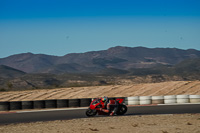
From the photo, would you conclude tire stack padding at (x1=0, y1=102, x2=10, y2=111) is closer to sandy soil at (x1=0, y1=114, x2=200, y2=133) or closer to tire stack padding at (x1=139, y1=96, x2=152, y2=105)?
Answer: sandy soil at (x1=0, y1=114, x2=200, y2=133)

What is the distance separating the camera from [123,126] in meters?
15.0

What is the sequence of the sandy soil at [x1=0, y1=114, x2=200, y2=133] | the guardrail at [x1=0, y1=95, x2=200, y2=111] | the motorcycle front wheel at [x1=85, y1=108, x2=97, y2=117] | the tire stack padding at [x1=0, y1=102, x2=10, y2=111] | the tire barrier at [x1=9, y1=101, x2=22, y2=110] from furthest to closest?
the guardrail at [x1=0, y1=95, x2=200, y2=111] < the tire barrier at [x1=9, y1=101, x2=22, y2=110] < the tire stack padding at [x1=0, y1=102, x2=10, y2=111] < the motorcycle front wheel at [x1=85, y1=108, x2=97, y2=117] < the sandy soil at [x1=0, y1=114, x2=200, y2=133]

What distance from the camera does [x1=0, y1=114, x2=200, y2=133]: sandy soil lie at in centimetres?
1397

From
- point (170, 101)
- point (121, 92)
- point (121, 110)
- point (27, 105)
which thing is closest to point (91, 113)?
point (121, 110)

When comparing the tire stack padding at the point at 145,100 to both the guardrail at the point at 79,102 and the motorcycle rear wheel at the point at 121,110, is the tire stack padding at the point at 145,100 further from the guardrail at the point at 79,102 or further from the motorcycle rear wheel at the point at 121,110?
the motorcycle rear wheel at the point at 121,110

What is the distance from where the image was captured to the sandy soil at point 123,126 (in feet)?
45.8

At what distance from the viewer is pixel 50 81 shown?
106 meters

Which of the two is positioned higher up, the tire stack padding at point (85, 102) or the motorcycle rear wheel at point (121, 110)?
the tire stack padding at point (85, 102)

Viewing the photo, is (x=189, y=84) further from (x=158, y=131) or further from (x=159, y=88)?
(x=158, y=131)

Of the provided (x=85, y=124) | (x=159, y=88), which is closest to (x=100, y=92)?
(x=159, y=88)

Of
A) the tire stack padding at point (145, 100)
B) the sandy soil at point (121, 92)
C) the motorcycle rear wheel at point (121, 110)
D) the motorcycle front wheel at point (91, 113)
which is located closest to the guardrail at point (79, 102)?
the tire stack padding at point (145, 100)

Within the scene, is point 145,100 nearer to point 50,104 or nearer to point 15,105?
point 50,104

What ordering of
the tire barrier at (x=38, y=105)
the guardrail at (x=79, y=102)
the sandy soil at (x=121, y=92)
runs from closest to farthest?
the guardrail at (x=79, y=102)
the tire barrier at (x=38, y=105)
the sandy soil at (x=121, y=92)

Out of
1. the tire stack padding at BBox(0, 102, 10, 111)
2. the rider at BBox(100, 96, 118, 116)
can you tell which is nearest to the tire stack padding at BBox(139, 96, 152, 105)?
the rider at BBox(100, 96, 118, 116)
